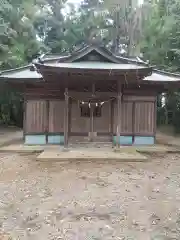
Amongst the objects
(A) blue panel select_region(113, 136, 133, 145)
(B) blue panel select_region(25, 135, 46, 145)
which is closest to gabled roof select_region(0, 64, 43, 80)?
(B) blue panel select_region(25, 135, 46, 145)

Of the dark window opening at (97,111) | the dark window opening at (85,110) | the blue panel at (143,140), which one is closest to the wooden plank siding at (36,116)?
the dark window opening at (85,110)

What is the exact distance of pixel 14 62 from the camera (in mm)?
17359

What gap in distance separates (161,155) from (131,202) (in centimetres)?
559

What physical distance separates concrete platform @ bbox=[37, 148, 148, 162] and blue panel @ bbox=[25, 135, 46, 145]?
2.25 metres

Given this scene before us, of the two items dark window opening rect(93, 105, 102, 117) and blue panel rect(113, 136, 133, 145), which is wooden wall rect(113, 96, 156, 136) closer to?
blue panel rect(113, 136, 133, 145)

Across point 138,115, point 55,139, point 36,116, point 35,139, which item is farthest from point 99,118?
point 35,139

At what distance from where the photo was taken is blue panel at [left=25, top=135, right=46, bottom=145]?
1196 centimetres

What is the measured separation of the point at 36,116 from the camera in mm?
12094

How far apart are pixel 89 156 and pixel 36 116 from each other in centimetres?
416

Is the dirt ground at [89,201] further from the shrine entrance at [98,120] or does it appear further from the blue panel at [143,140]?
the blue panel at [143,140]

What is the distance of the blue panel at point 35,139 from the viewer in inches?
471

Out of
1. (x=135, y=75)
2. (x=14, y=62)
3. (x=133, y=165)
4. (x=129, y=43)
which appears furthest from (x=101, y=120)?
(x=129, y=43)

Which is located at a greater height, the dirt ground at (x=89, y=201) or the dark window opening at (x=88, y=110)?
the dark window opening at (x=88, y=110)

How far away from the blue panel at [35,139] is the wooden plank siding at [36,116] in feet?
0.91
